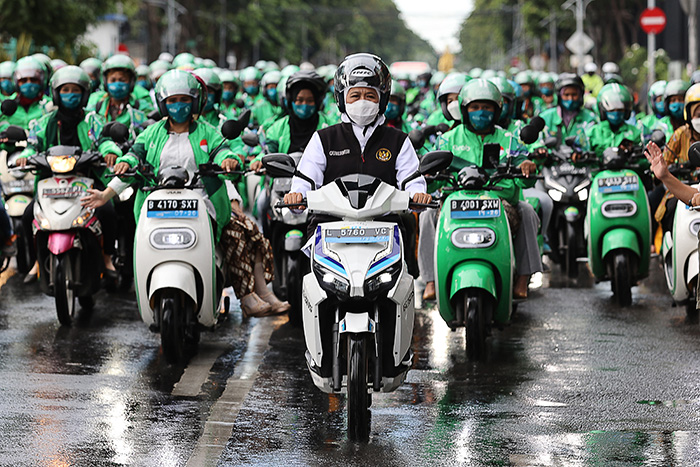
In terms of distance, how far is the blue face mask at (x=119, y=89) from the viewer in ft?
40.5

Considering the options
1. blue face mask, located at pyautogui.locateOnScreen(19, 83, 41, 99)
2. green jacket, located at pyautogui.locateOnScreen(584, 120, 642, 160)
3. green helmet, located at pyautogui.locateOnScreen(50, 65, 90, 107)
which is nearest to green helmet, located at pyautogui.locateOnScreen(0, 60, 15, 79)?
blue face mask, located at pyautogui.locateOnScreen(19, 83, 41, 99)

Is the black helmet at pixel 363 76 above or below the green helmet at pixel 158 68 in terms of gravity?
below

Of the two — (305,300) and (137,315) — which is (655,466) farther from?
(137,315)

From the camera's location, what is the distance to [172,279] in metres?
7.80

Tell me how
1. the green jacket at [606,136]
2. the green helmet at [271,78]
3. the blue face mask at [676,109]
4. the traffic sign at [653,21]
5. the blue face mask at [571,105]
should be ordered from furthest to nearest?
the traffic sign at [653,21], the green helmet at [271,78], the blue face mask at [571,105], the blue face mask at [676,109], the green jacket at [606,136]

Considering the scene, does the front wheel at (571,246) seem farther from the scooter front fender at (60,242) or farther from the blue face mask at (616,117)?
the scooter front fender at (60,242)

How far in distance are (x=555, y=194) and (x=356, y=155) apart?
6184mm

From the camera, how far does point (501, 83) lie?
11297mm

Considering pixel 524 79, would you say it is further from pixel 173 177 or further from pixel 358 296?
pixel 358 296

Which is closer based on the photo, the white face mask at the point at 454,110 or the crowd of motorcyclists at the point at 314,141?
the crowd of motorcyclists at the point at 314,141

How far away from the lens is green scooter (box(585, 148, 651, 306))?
33.4 feet

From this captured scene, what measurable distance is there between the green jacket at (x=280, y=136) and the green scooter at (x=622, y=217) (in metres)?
2.30

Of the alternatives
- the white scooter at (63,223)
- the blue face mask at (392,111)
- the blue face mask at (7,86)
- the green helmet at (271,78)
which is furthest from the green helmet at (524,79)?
the white scooter at (63,223)

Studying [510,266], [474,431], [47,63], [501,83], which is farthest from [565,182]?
[474,431]
